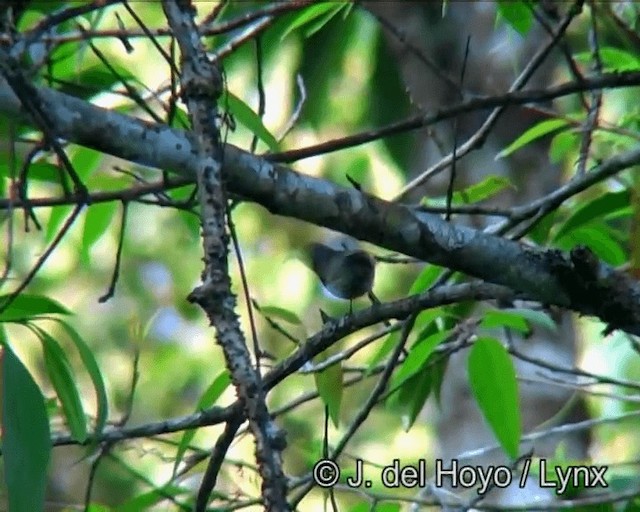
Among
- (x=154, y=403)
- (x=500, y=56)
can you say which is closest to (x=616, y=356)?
(x=500, y=56)

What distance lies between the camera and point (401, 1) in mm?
2840

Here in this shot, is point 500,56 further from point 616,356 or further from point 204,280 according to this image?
point 204,280

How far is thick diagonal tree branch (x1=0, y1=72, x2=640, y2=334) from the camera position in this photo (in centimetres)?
89

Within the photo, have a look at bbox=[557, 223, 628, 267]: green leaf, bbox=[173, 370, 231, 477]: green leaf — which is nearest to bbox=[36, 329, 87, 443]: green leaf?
bbox=[173, 370, 231, 477]: green leaf

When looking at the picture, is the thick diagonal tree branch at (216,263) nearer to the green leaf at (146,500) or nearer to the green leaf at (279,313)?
the green leaf at (279,313)

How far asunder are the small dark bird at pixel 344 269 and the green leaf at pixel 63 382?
0.27m

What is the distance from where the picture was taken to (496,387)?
1.24 metres

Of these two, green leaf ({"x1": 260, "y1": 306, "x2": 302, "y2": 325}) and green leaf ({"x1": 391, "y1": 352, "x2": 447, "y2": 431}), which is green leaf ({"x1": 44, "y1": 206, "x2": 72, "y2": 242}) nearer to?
green leaf ({"x1": 260, "y1": 306, "x2": 302, "y2": 325})

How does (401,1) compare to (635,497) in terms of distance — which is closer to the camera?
(635,497)

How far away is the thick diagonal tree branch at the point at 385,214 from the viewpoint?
89cm

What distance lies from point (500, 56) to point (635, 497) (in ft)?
5.39

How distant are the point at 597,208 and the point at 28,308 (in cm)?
63

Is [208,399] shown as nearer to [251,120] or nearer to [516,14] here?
[251,120]

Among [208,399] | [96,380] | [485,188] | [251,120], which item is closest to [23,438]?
[96,380]
